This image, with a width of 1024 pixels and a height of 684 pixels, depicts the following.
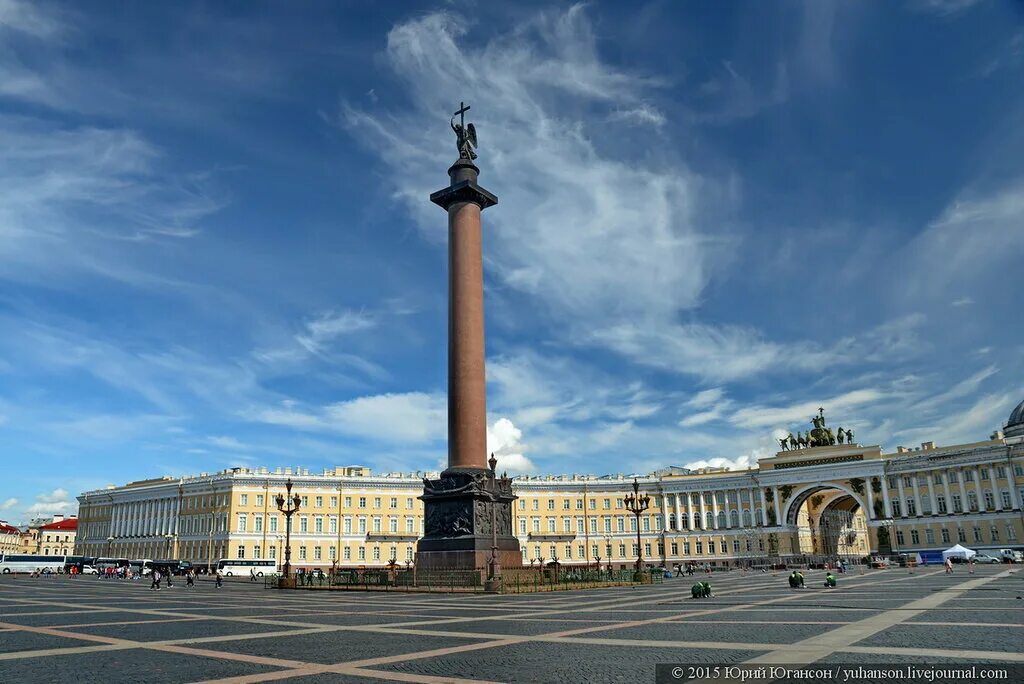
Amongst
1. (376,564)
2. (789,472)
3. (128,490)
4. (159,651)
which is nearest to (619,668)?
(159,651)

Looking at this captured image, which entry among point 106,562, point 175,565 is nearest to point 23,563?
point 175,565

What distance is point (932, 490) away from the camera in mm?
93312

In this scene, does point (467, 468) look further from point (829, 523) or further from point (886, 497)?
point (829, 523)

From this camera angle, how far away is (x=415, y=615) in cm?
2111

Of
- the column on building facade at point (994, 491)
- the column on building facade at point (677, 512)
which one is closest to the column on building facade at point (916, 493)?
the column on building facade at point (994, 491)

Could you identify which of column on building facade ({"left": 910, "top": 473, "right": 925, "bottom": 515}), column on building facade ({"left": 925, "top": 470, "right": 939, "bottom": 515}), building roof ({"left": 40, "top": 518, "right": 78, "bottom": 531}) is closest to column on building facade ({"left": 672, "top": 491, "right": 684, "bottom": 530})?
column on building facade ({"left": 910, "top": 473, "right": 925, "bottom": 515})

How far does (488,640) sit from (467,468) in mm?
22681

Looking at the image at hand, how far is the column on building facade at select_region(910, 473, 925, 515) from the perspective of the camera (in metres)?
93.9

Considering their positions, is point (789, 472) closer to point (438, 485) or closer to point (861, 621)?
point (438, 485)

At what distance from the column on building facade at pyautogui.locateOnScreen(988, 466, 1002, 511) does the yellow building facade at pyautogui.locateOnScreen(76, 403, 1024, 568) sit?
0.13m

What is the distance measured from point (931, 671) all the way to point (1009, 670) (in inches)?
39.2

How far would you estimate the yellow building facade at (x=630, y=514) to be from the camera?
90.9 meters

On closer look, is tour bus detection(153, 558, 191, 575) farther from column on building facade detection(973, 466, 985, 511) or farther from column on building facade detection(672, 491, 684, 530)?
column on building facade detection(973, 466, 985, 511)

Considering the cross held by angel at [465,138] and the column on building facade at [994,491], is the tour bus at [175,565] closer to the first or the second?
the cross held by angel at [465,138]
